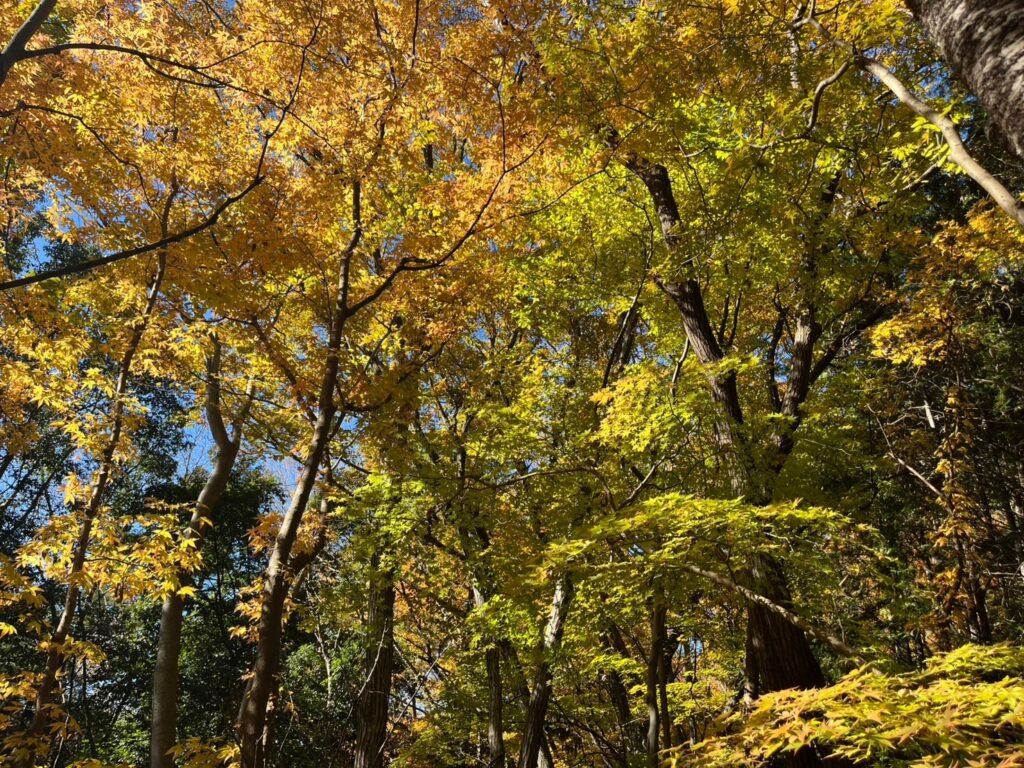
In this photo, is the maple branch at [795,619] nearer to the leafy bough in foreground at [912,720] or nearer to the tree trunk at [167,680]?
the leafy bough in foreground at [912,720]

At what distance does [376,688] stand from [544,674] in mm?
2112

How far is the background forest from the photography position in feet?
13.0

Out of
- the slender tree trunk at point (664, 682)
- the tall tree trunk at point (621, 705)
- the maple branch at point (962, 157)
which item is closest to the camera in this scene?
the maple branch at point (962, 157)

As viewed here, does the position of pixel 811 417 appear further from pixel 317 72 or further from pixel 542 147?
pixel 317 72

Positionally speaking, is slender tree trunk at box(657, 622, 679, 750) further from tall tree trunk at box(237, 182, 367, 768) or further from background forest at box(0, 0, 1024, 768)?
tall tree trunk at box(237, 182, 367, 768)

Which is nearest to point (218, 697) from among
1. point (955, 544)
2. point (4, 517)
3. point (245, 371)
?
point (4, 517)

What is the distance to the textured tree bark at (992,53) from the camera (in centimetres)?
147

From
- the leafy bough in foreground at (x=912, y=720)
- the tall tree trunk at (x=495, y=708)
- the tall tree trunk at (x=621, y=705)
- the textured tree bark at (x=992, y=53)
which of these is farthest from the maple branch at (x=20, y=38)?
the tall tree trunk at (x=621, y=705)

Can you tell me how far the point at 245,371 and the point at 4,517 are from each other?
12.0m

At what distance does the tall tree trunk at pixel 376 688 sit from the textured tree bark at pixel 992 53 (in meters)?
6.31

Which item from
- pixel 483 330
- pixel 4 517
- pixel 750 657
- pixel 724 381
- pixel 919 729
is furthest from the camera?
pixel 4 517

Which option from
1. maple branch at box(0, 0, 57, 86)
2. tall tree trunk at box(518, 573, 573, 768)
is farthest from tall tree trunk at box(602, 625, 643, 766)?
maple branch at box(0, 0, 57, 86)

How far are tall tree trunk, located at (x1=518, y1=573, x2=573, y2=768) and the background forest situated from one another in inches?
2.2

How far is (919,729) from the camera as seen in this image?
195 centimetres
